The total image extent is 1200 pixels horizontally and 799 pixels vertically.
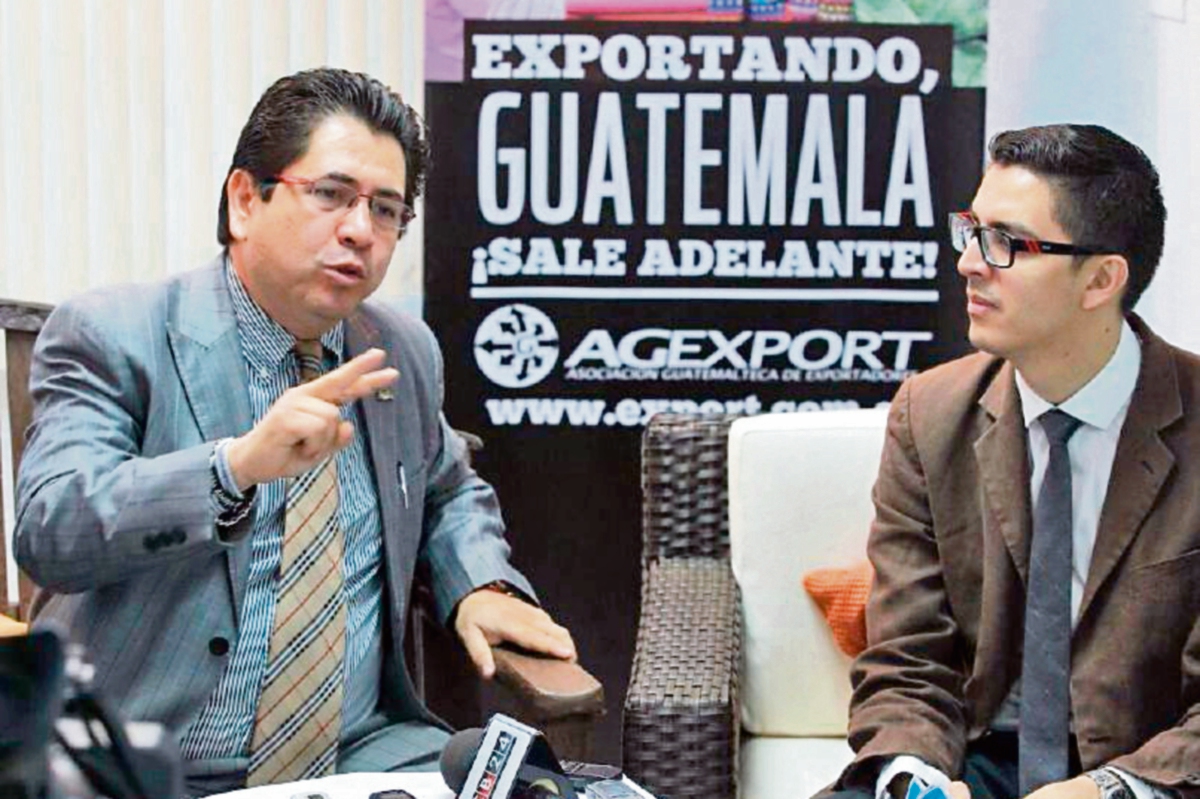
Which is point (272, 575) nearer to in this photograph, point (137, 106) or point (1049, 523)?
point (1049, 523)

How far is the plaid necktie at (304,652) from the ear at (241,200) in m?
0.35

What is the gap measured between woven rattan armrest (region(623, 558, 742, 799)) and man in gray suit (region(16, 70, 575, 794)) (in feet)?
0.60

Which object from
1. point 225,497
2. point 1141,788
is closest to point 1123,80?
point 1141,788

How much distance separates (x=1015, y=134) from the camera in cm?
233

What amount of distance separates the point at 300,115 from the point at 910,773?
3.93ft

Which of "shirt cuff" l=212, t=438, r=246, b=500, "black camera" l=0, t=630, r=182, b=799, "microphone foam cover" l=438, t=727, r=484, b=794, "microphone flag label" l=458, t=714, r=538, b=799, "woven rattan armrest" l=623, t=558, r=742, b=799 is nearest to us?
"black camera" l=0, t=630, r=182, b=799

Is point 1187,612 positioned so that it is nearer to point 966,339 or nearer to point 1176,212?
point 966,339

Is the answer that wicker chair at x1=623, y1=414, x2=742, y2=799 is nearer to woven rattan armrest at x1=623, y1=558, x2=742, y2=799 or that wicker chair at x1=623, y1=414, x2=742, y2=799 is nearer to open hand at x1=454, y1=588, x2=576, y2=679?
woven rattan armrest at x1=623, y1=558, x2=742, y2=799

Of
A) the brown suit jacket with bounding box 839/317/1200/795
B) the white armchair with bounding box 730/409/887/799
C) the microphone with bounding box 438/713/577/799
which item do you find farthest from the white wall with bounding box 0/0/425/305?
the microphone with bounding box 438/713/577/799

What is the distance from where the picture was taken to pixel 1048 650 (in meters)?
2.26

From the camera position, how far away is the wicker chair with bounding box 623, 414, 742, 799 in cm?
234

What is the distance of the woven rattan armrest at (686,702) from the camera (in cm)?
234

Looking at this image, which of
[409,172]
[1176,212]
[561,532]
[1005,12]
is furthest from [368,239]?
[1176,212]

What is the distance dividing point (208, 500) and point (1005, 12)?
2211mm
